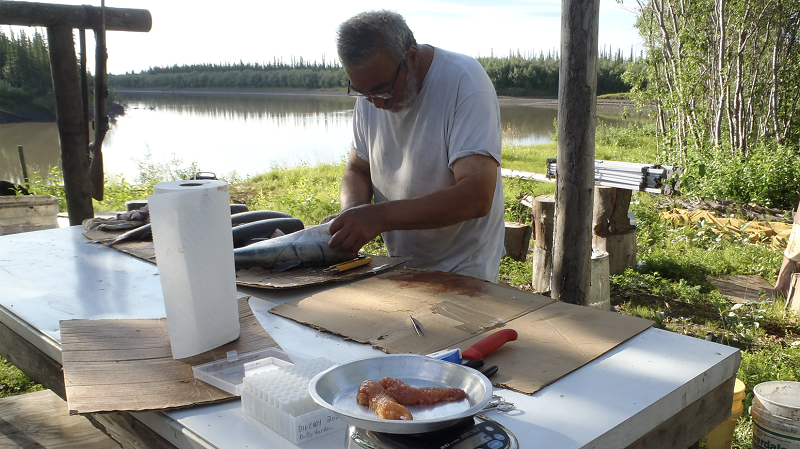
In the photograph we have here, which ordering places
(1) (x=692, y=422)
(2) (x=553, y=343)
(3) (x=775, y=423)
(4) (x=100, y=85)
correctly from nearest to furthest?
(1) (x=692, y=422) < (2) (x=553, y=343) < (3) (x=775, y=423) < (4) (x=100, y=85)

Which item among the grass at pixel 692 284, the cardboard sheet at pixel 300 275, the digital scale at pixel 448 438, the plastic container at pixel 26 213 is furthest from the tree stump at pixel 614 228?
the plastic container at pixel 26 213

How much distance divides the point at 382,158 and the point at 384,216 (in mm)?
578

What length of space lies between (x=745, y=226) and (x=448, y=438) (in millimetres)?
7079

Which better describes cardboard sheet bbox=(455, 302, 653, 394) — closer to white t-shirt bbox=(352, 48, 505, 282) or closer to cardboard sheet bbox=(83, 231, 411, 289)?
cardboard sheet bbox=(83, 231, 411, 289)

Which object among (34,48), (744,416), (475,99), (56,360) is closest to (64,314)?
(56,360)

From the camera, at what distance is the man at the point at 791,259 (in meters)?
4.31

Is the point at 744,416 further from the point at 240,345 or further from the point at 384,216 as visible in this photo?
the point at 240,345

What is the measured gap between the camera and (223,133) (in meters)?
34.5

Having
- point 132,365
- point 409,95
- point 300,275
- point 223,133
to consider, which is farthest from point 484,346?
point 223,133

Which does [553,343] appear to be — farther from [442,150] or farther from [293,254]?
[442,150]

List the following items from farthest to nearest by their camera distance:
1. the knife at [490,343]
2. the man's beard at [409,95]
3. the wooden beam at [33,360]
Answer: the man's beard at [409,95] < the wooden beam at [33,360] < the knife at [490,343]

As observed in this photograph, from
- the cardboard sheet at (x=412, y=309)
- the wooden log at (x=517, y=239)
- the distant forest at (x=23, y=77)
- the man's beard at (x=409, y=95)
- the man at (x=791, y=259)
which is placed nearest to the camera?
the cardboard sheet at (x=412, y=309)

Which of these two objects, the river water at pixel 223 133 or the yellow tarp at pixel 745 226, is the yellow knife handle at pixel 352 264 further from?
the river water at pixel 223 133

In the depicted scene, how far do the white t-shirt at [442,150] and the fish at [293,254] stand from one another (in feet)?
1.26
